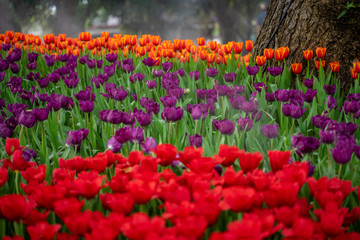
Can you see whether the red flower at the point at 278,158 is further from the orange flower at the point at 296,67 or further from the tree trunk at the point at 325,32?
the tree trunk at the point at 325,32

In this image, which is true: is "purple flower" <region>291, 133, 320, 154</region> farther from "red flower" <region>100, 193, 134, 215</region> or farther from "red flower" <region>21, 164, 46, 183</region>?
"red flower" <region>21, 164, 46, 183</region>

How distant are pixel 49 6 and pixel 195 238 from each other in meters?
14.5

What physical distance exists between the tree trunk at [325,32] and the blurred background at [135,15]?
7.30 metres

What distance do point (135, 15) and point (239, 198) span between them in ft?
59.8

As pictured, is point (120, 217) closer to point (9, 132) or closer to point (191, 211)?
point (191, 211)

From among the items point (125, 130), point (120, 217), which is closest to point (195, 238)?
point (120, 217)

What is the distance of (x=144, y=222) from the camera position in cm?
101

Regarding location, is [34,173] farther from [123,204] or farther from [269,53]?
[269,53]

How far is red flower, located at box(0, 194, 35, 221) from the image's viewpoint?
1.19 m

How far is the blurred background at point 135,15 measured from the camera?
13062 mm

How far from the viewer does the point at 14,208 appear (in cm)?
119

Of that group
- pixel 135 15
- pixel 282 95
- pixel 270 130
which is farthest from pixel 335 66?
pixel 135 15

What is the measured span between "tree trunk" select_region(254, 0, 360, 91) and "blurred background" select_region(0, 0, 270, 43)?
7.30 m

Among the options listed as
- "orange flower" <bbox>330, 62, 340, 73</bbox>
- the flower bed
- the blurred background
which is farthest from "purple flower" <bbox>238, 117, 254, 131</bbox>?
the blurred background
